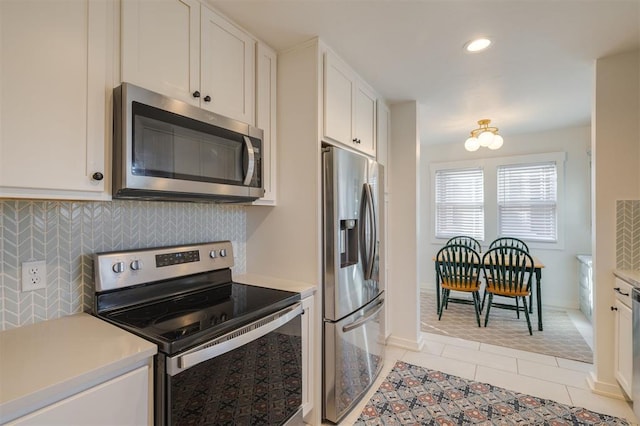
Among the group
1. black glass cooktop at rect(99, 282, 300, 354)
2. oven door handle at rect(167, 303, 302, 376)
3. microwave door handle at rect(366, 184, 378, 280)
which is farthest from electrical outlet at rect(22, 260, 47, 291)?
microwave door handle at rect(366, 184, 378, 280)

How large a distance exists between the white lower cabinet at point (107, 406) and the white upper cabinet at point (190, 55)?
1135mm

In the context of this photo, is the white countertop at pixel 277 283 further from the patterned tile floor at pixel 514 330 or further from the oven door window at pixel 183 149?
the patterned tile floor at pixel 514 330

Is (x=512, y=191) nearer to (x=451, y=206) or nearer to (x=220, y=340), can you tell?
(x=451, y=206)

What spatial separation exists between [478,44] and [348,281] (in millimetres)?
1770

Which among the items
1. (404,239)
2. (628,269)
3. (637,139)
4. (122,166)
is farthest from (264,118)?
(628,269)

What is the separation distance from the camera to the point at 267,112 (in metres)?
2.02

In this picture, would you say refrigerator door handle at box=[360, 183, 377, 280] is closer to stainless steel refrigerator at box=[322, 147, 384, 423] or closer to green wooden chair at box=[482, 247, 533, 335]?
stainless steel refrigerator at box=[322, 147, 384, 423]

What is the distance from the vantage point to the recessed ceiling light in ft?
6.48

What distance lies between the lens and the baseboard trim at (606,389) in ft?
7.14

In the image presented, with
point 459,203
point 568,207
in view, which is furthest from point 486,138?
point 568,207

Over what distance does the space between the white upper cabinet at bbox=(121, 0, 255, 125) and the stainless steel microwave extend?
11 cm

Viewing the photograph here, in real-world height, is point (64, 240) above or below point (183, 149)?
below

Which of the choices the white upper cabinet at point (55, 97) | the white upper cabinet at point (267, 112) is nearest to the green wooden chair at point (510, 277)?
the white upper cabinet at point (267, 112)

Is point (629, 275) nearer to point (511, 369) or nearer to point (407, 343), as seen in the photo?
point (511, 369)
